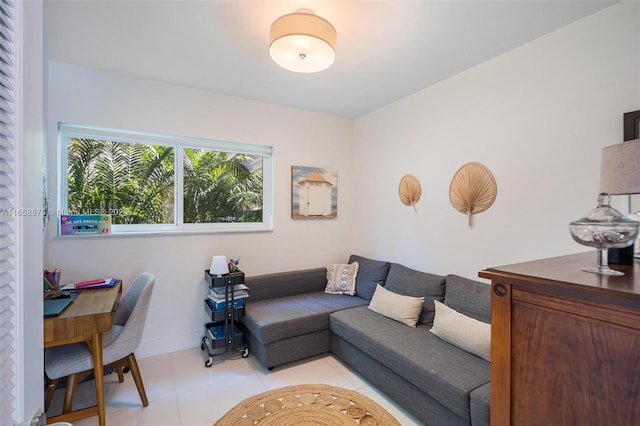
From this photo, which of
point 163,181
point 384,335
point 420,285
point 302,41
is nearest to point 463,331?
point 384,335

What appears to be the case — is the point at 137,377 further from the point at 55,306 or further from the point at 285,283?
the point at 285,283

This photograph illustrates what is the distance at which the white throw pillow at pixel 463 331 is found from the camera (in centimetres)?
194

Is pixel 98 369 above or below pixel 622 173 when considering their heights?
below

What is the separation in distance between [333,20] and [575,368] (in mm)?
2066

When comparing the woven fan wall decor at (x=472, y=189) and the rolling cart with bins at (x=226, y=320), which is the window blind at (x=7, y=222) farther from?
the woven fan wall decor at (x=472, y=189)

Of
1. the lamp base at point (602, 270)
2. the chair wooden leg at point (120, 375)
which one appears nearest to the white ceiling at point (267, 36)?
the lamp base at point (602, 270)

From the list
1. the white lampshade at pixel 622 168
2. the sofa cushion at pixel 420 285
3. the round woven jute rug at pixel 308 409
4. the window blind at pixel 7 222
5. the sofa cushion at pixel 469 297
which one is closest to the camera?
the window blind at pixel 7 222

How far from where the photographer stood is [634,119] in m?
1.67

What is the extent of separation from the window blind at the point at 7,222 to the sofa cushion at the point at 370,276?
2866 mm

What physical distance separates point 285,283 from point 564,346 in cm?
271

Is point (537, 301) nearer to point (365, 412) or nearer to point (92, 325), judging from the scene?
point (365, 412)

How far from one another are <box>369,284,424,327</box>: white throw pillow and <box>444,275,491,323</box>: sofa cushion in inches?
9.9

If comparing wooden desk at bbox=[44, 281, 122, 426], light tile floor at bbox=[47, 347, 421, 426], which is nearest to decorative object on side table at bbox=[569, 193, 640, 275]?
light tile floor at bbox=[47, 347, 421, 426]

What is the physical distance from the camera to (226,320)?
269 centimetres
